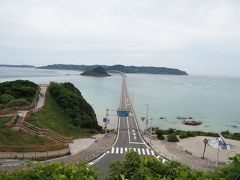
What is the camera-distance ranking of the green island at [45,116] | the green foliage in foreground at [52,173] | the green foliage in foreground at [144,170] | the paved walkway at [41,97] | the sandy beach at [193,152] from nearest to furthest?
the green foliage in foreground at [52,173]
the green foliage in foreground at [144,170]
the green island at [45,116]
the sandy beach at [193,152]
the paved walkway at [41,97]

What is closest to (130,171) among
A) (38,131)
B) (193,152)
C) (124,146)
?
(38,131)

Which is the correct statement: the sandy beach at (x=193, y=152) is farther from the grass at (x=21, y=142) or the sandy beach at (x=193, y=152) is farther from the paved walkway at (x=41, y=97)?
the paved walkway at (x=41, y=97)

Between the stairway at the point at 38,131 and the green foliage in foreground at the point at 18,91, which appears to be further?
the green foliage in foreground at the point at 18,91

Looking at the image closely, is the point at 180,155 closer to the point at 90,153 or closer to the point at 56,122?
the point at 90,153

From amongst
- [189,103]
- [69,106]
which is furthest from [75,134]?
[189,103]

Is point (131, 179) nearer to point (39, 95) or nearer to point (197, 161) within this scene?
point (197, 161)

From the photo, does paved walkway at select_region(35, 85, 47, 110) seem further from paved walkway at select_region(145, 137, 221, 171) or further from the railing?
paved walkway at select_region(145, 137, 221, 171)

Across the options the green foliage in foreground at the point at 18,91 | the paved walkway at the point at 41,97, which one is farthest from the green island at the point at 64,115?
the green foliage in foreground at the point at 18,91
